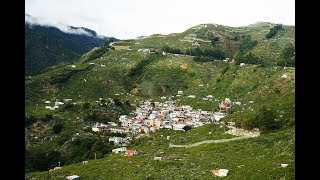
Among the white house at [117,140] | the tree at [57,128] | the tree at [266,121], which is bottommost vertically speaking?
the white house at [117,140]

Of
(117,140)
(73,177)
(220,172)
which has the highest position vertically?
(220,172)

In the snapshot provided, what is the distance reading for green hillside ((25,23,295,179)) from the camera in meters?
28.0

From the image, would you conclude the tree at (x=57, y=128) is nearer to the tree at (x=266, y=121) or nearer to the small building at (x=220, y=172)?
the tree at (x=266, y=121)

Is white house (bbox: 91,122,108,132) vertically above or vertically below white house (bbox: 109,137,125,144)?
above

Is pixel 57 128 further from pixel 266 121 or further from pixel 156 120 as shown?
pixel 266 121

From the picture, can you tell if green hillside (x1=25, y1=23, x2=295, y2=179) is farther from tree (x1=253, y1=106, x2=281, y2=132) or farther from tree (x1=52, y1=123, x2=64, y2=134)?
tree (x1=52, y1=123, x2=64, y2=134)

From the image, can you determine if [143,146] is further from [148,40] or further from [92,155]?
[148,40]

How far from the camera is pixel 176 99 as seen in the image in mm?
64812

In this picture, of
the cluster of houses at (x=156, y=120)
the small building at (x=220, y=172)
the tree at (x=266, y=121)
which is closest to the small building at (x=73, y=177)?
the small building at (x=220, y=172)

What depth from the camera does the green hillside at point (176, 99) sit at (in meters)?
28.0

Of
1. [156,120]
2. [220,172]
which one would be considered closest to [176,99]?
[156,120]

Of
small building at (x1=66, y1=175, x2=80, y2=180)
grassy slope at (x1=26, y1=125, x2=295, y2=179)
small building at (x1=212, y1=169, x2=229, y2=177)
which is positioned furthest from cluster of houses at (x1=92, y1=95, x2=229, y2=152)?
small building at (x1=212, y1=169, x2=229, y2=177)

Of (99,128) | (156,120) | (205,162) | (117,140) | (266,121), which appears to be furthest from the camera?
(156,120)
